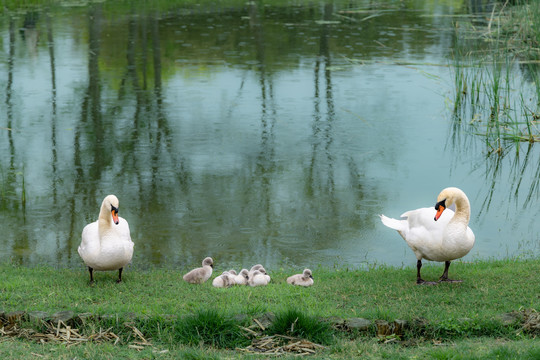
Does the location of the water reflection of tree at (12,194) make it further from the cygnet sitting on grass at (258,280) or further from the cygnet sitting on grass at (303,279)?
the cygnet sitting on grass at (303,279)

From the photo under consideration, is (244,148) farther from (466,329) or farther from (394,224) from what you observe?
(466,329)

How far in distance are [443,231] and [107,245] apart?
351 centimetres

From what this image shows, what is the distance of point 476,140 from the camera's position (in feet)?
46.1

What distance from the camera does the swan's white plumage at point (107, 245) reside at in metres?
7.64

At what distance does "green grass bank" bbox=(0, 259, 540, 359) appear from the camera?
239 inches

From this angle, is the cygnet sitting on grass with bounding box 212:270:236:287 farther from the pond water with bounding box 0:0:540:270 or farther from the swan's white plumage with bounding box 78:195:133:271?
the pond water with bounding box 0:0:540:270

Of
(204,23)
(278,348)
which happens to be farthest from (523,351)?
(204,23)

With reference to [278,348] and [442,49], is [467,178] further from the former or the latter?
[442,49]

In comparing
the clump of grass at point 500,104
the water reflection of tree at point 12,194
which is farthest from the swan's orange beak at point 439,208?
the clump of grass at point 500,104

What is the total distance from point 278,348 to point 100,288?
2450 millimetres

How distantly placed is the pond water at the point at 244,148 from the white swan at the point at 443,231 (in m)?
1.24

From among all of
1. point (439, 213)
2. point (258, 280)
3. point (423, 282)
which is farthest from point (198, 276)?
point (439, 213)

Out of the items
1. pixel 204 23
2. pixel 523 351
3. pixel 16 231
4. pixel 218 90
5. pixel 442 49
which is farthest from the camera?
pixel 204 23

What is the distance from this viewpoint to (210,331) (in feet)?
20.9
